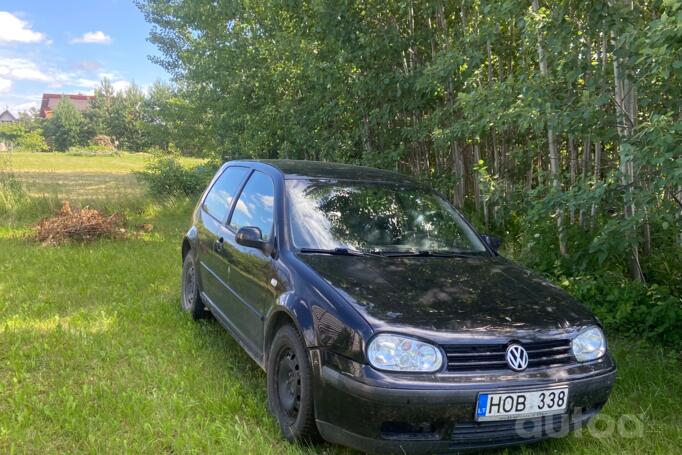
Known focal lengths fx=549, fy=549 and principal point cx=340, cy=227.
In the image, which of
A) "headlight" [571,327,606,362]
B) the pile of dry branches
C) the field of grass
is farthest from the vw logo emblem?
the pile of dry branches

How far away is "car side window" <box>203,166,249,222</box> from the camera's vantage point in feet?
15.5

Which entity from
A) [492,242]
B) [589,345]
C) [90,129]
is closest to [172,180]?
[492,242]

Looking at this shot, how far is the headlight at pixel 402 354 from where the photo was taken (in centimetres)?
255

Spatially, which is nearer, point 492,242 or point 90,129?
point 492,242

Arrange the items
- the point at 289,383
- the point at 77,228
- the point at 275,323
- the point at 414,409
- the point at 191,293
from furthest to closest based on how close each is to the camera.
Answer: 1. the point at 77,228
2. the point at 191,293
3. the point at 275,323
4. the point at 289,383
5. the point at 414,409

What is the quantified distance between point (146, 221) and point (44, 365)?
885 centimetres

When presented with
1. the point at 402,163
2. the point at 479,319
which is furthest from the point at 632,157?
the point at 402,163

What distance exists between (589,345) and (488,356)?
702mm

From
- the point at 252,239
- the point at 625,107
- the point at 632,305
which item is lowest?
the point at 632,305

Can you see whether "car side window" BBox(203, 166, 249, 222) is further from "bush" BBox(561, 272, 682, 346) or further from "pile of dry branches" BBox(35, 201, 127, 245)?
"pile of dry branches" BBox(35, 201, 127, 245)

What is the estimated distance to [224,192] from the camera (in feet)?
16.3

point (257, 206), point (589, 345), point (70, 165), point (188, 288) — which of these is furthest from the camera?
point (70, 165)

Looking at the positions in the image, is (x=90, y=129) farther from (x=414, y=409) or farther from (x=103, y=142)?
(x=414, y=409)

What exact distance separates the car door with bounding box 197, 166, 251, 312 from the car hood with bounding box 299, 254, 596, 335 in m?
1.38
